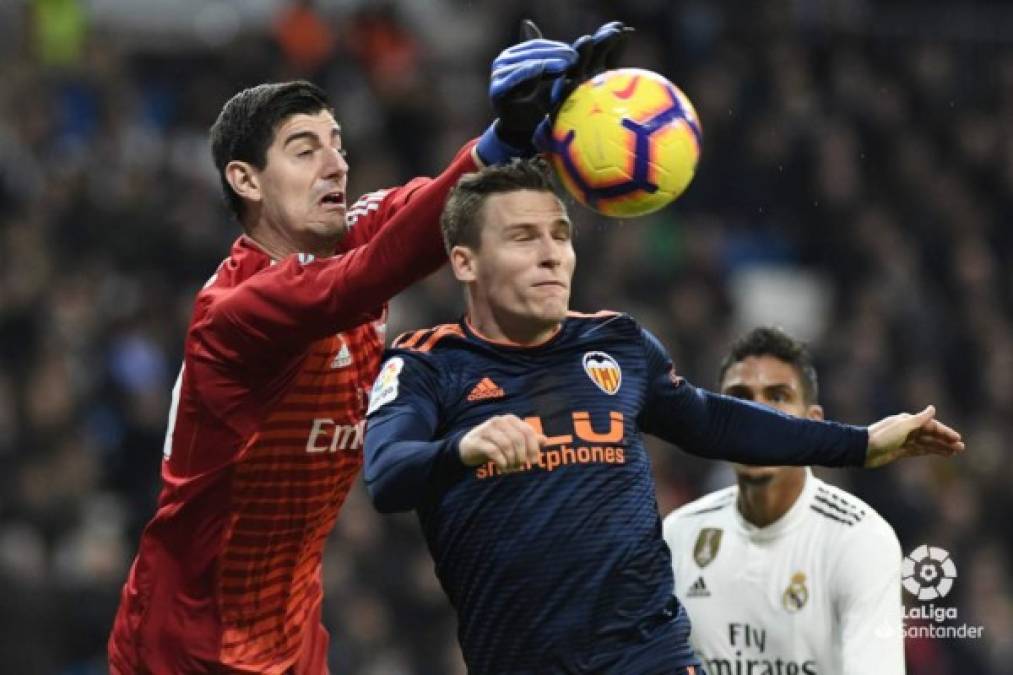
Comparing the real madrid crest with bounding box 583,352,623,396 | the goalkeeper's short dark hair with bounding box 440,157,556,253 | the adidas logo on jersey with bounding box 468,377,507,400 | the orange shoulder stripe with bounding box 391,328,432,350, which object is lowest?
the adidas logo on jersey with bounding box 468,377,507,400

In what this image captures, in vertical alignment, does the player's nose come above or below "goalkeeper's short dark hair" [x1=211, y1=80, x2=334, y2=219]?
below

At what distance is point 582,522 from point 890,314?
9.61m

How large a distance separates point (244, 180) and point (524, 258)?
1087 mm

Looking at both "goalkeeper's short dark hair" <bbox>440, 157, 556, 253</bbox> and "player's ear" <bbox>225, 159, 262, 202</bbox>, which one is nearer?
"goalkeeper's short dark hair" <bbox>440, 157, 556, 253</bbox>

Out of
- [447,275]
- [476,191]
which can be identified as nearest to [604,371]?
[476,191]

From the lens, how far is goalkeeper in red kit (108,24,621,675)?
5113mm

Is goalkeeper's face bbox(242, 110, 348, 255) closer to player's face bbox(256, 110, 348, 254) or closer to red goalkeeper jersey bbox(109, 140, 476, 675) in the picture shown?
player's face bbox(256, 110, 348, 254)

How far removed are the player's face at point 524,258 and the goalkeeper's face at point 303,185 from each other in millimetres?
672

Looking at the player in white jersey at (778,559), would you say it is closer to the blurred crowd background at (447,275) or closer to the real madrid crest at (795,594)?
the real madrid crest at (795,594)

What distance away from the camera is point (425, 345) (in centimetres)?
477

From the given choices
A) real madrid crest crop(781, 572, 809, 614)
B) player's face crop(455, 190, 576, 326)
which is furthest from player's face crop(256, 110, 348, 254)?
real madrid crest crop(781, 572, 809, 614)

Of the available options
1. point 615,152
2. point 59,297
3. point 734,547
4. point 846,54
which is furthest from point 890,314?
point 615,152

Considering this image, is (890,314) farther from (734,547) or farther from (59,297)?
(734,547)

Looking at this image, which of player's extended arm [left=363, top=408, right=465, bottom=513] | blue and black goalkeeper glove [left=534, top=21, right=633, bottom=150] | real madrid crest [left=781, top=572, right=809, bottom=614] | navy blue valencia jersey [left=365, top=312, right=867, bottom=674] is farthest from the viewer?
real madrid crest [left=781, top=572, right=809, bottom=614]
